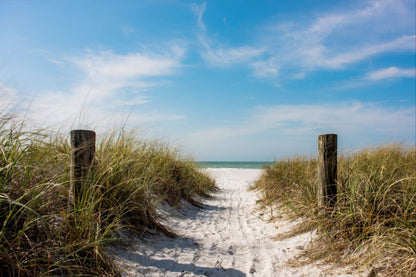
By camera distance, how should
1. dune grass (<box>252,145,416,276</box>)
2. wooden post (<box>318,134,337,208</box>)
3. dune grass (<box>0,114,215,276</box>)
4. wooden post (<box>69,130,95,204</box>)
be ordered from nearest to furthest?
dune grass (<box>0,114,215,276</box>) < dune grass (<box>252,145,416,276</box>) < wooden post (<box>69,130,95,204</box>) < wooden post (<box>318,134,337,208</box>)

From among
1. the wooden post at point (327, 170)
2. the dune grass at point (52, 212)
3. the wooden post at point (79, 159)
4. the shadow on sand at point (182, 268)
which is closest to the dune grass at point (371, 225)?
the wooden post at point (327, 170)

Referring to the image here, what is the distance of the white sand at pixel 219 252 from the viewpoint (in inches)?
129

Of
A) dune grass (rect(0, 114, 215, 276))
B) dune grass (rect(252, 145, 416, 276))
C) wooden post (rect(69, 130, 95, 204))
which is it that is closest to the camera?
dune grass (rect(0, 114, 215, 276))

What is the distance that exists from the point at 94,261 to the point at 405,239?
3013mm

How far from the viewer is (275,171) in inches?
318

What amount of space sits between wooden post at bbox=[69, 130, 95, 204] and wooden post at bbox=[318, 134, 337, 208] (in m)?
3.22

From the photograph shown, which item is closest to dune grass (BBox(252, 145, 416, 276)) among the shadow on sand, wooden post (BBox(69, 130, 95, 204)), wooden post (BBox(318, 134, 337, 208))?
wooden post (BBox(318, 134, 337, 208))

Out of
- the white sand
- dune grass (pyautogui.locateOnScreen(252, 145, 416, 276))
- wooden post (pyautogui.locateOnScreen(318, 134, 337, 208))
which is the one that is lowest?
the white sand

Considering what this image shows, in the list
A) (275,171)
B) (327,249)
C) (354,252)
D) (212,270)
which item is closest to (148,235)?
(212,270)

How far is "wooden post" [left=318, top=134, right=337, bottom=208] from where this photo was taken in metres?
4.11

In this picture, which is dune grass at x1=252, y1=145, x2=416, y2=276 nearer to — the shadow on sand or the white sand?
the white sand

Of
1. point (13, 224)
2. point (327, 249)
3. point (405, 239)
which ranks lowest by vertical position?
point (327, 249)

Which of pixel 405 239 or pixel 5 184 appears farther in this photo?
pixel 405 239

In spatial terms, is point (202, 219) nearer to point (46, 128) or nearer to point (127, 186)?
point (127, 186)
